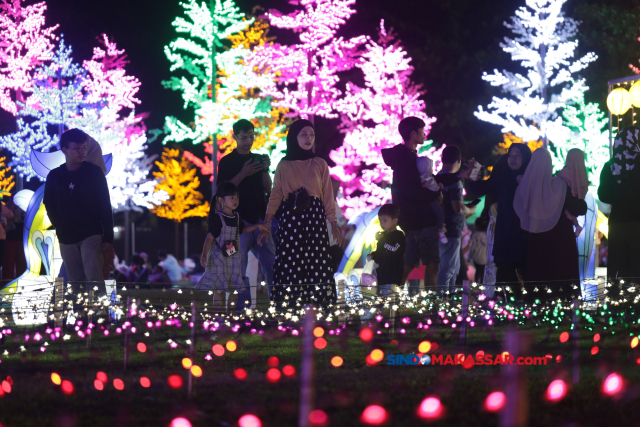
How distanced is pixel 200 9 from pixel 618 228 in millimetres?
16040

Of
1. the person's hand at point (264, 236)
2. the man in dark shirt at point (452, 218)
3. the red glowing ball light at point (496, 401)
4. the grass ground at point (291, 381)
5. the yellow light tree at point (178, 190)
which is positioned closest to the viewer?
the red glowing ball light at point (496, 401)

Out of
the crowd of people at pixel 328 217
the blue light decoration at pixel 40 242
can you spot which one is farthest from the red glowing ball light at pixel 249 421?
the blue light decoration at pixel 40 242

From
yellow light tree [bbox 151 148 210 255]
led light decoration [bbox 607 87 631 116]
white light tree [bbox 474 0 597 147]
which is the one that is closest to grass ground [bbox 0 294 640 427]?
led light decoration [bbox 607 87 631 116]

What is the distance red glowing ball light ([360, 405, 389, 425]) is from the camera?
301 cm

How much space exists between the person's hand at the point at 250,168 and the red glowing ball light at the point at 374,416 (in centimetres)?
400

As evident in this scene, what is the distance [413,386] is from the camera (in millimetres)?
3930

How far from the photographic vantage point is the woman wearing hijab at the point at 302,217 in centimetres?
630

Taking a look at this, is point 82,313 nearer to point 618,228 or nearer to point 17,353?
point 17,353

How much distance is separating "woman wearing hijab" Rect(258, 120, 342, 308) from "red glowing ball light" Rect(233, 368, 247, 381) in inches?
70.6

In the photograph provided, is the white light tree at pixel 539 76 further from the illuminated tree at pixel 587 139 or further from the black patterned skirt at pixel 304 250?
the black patterned skirt at pixel 304 250

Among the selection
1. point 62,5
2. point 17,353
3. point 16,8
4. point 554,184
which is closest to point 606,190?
point 554,184

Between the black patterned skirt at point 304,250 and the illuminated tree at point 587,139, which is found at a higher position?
the illuminated tree at point 587,139

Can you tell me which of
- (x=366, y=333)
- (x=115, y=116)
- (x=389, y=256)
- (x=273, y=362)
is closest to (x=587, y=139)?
(x=115, y=116)

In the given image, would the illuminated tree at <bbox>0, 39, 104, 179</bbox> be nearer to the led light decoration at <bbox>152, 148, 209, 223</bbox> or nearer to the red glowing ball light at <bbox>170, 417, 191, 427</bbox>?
the led light decoration at <bbox>152, 148, 209, 223</bbox>
